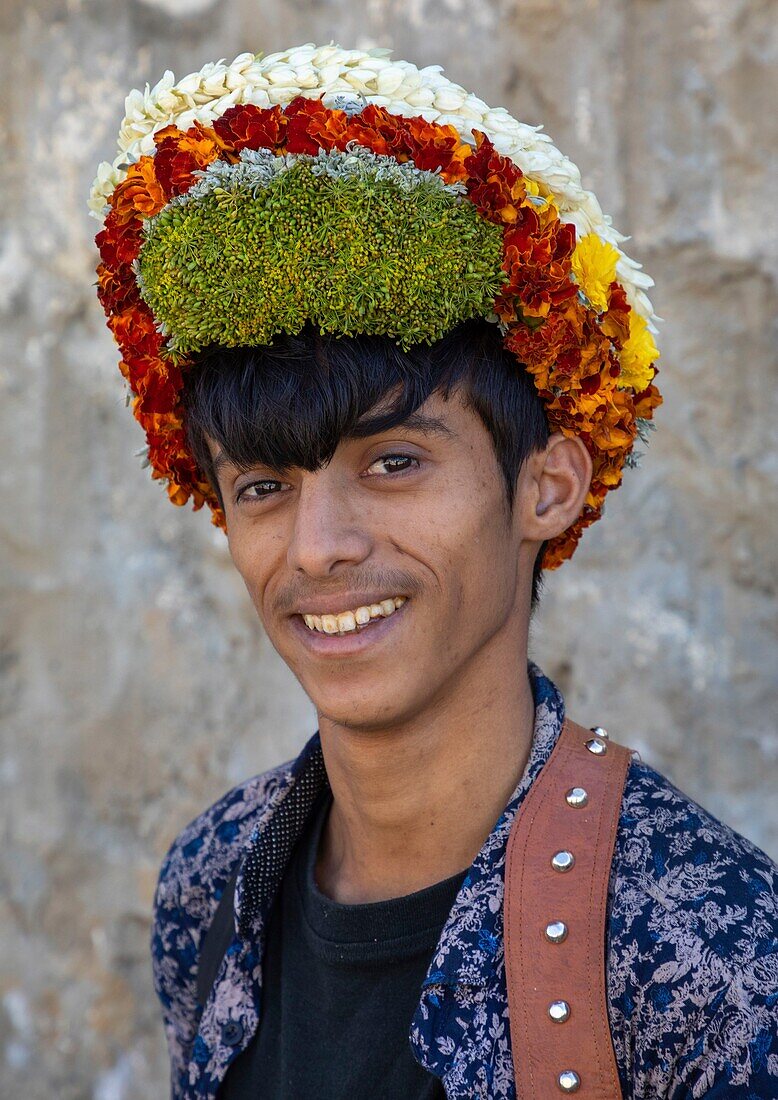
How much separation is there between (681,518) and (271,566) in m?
1.50

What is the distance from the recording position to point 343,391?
1.96 m

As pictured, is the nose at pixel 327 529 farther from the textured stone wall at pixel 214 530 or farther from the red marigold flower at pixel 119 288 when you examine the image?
the textured stone wall at pixel 214 530

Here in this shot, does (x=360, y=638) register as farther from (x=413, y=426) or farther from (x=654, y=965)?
(x=654, y=965)

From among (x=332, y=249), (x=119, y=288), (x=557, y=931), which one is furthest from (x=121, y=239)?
(x=557, y=931)

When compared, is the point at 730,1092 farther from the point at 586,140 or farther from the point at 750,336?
the point at 586,140

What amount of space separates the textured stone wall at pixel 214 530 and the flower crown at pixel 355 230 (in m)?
1.07

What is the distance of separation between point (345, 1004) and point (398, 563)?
0.75m

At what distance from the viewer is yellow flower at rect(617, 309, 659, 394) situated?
2.19 m

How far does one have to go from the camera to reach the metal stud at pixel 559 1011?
65.9 inches

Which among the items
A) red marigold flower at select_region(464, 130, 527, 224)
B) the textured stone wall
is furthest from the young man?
the textured stone wall

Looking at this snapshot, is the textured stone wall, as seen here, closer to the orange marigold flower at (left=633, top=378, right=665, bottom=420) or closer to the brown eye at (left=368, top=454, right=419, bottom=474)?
the orange marigold flower at (left=633, top=378, right=665, bottom=420)

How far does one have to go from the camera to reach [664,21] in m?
3.16

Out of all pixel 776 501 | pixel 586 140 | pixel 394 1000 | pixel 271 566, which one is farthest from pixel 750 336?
pixel 394 1000

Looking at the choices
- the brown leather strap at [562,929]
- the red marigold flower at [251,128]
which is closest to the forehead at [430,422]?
the red marigold flower at [251,128]
